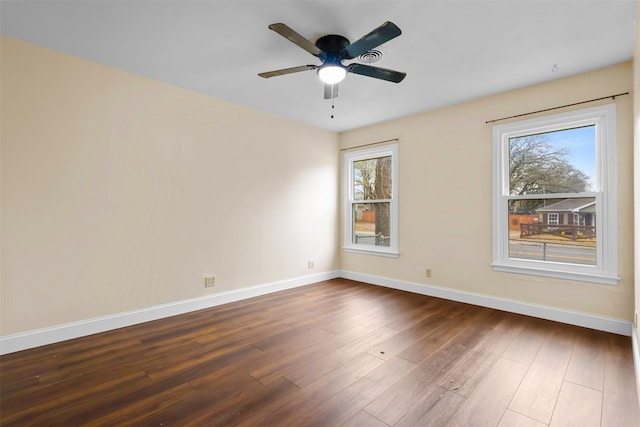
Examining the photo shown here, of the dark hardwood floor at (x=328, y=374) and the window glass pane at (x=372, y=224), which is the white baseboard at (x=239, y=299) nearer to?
the dark hardwood floor at (x=328, y=374)

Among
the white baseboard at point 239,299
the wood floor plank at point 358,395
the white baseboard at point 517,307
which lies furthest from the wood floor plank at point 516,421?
the white baseboard at point 517,307

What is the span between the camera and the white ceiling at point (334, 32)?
6.83ft

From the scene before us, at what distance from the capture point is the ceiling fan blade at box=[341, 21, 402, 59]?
1.86m

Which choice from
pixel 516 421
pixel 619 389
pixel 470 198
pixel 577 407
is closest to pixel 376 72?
pixel 470 198

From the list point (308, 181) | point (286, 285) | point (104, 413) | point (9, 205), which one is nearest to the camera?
point (104, 413)

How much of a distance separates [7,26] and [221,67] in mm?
1577

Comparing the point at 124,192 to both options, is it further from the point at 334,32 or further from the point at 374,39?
the point at 374,39

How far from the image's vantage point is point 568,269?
3.09 metres

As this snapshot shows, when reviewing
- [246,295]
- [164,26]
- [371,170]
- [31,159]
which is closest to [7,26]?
[31,159]

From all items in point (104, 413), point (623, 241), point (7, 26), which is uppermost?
point (7, 26)

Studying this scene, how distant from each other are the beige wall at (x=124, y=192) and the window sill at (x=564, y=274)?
114 inches

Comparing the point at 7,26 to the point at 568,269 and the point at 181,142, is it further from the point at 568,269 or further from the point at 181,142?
the point at 568,269

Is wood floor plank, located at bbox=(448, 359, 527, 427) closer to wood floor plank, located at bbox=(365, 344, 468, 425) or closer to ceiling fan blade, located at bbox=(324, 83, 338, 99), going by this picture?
wood floor plank, located at bbox=(365, 344, 468, 425)

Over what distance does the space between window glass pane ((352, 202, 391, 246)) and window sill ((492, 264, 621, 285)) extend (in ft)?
5.40
